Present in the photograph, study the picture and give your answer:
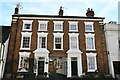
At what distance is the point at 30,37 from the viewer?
894 inches

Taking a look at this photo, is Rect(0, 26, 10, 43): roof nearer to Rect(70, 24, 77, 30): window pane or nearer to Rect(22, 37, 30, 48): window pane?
Rect(22, 37, 30, 48): window pane

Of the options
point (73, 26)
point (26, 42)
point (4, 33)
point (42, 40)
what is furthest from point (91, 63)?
point (4, 33)

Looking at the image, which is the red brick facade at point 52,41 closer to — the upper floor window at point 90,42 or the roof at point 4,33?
the upper floor window at point 90,42

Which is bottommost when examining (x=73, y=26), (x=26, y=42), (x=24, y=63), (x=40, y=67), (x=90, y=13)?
(x=40, y=67)

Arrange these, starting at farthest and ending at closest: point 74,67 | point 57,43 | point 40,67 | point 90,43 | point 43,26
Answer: point 43,26 → point 90,43 → point 57,43 → point 74,67 → point 40,67

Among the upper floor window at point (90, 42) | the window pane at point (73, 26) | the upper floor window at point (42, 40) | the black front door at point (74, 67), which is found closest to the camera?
the black front door at point (74, 67)

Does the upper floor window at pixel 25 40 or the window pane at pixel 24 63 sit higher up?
the upper floor window at pixel 25 40

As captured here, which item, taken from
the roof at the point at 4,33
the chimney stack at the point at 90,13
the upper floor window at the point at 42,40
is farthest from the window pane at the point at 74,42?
the roof at the point at 4,33

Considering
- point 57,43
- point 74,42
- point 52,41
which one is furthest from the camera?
point 74,42

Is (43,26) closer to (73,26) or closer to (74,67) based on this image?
(73,26)

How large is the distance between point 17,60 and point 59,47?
5613 millimetres

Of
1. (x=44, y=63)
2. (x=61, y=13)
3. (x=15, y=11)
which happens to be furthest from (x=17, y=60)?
(x=61, y=13)

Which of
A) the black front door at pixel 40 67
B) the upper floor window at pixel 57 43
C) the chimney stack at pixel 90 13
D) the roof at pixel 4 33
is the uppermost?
the chimney stack at pixel 90 13

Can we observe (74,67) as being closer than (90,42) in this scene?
Yes
